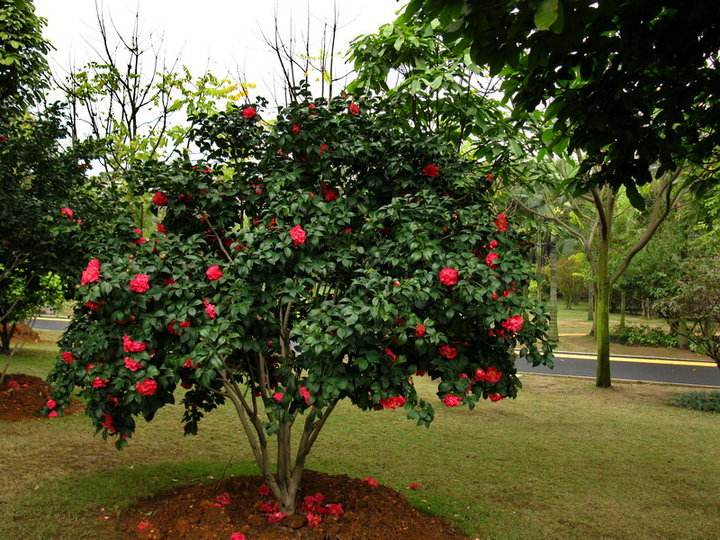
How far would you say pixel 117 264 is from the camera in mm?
3703

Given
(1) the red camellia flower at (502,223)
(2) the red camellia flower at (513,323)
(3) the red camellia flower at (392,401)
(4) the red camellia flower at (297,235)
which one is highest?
(1) the red camellia flower at (502,223)

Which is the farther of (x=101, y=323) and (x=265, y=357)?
(x=265, y=357)

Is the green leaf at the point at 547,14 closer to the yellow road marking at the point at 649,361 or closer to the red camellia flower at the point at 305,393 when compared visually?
the red camellia flower at the point at 305,393

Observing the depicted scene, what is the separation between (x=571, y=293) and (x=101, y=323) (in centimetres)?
4740

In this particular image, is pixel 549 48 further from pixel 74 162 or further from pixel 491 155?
pixel 74 162

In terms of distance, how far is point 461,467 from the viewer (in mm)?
6516

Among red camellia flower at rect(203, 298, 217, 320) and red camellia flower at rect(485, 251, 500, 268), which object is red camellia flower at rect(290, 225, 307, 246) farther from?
red camellia flower at rect(485, 251, 500, 268)

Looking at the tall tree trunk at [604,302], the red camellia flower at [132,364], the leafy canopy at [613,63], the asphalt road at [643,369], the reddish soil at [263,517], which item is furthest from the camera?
the asphalt road at [643,369]

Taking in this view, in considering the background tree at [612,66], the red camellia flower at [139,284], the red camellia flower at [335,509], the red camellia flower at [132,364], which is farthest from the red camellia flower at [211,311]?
the background tree at [612,66]

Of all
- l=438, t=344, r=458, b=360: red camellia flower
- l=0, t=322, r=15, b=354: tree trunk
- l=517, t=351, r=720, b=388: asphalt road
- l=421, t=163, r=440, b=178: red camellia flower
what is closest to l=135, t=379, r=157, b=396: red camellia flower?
l=438, t=344, r=458, b=360: red camellia flower

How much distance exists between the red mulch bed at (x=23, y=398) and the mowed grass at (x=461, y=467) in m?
0.40

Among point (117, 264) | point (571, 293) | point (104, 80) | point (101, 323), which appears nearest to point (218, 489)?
point (101, 323)

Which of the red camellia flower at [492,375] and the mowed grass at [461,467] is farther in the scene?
the mowed grass at [461,467]

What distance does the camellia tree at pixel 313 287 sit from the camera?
347 cm
